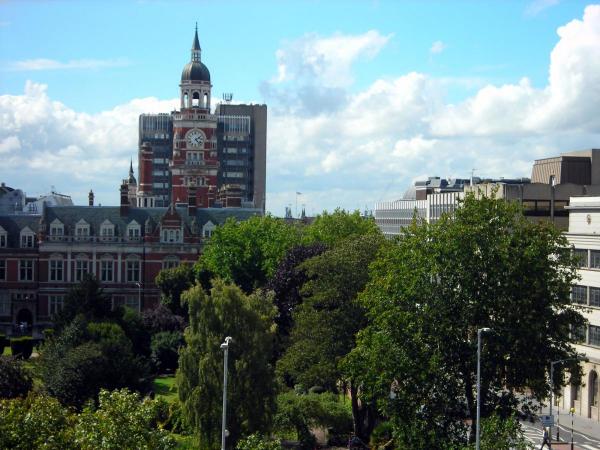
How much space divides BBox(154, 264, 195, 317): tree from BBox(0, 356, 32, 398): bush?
45581 millimetres

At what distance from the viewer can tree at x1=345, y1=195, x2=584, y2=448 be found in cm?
5616

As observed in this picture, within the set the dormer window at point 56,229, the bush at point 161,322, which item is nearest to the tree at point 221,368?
the bush at point 161,322

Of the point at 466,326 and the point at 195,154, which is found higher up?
the point at 195,154

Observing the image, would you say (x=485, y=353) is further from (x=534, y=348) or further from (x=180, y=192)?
(x=180, y=192)

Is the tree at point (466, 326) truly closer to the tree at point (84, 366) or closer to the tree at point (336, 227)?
the tree at point (84, 366)

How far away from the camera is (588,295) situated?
80.7 m

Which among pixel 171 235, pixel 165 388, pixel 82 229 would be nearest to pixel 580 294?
pixel 165 388

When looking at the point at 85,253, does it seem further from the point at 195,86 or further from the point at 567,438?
the point at 567,438

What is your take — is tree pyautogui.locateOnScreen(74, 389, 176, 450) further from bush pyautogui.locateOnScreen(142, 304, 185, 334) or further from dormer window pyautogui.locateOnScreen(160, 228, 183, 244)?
dormer window pyautogui.locateOnScreen(160, 228, 183, 244)

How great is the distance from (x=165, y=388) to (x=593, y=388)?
31.2m

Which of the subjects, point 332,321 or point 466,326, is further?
point 332,321

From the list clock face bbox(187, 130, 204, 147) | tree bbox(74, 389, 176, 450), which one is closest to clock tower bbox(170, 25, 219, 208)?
clock face bbox(187, 130, 204, 147)

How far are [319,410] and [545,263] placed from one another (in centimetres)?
1816

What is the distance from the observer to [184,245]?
136 m
